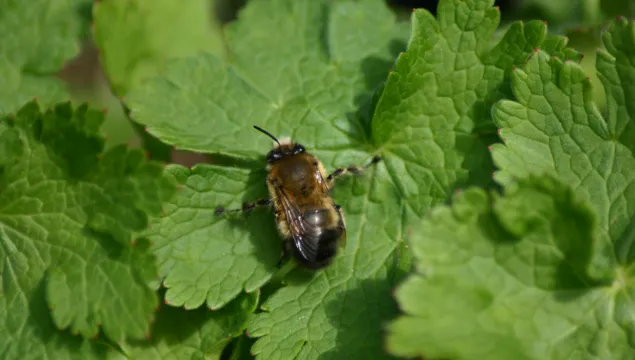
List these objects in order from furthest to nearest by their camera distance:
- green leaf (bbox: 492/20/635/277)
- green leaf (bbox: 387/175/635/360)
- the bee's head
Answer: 1. the bee's head
2. green leaf (bbox: 492/20/635/277)
3. green leaf (bbox: 387/175/635/360)

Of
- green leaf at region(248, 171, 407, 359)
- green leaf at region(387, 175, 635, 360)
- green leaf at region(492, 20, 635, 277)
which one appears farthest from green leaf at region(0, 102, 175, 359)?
green leaf at region(492, 20, 635, 277)

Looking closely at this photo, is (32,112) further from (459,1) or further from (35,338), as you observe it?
(459,1)

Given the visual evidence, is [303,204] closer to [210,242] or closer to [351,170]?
[351,170]

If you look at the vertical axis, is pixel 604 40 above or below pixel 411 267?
above

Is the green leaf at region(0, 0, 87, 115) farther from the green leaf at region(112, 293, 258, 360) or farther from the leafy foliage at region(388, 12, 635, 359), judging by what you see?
the leafy foliage at region(388, 12, 635, 359)

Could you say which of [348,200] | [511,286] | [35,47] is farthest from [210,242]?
[35,47]

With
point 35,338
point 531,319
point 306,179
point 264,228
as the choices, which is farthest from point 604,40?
point 35,338
